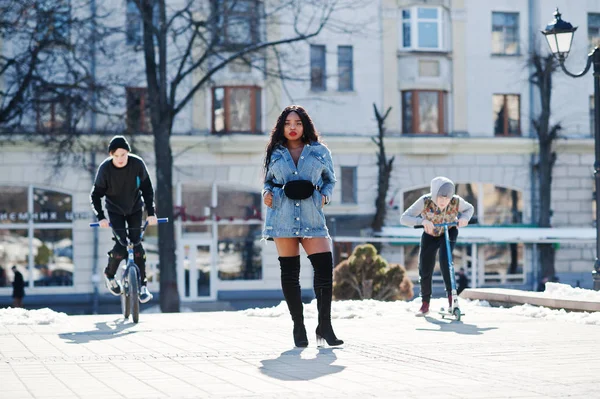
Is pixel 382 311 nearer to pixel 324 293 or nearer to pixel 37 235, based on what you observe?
pixel 324 293

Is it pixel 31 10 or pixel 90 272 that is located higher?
pixel 31 10

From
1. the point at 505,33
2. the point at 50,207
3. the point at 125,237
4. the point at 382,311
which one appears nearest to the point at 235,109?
the point at 50,207

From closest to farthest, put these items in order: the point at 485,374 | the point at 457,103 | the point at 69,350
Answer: the point at 485,374 → the point at 69,350 → the point at 457,103

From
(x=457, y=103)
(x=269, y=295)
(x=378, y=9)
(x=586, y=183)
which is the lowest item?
(x=269, y=295)

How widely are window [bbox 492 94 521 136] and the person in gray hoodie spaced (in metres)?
28.5

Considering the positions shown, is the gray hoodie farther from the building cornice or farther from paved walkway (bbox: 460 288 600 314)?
the building cornice

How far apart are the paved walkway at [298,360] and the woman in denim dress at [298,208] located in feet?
1.19

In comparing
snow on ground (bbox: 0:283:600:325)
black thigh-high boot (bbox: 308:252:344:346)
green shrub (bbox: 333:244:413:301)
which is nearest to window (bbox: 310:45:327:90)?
green shrub (bbox: 333:244:413:301)

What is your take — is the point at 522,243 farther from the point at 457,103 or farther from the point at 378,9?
the point at 378,9

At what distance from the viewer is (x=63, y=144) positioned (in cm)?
2656

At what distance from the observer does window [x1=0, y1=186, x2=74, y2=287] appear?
120 ft

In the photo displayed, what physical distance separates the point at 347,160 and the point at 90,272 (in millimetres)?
8608

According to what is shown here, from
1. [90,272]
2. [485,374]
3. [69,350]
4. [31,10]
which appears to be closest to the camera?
[485,374]

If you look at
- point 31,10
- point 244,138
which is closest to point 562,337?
point 31,10
